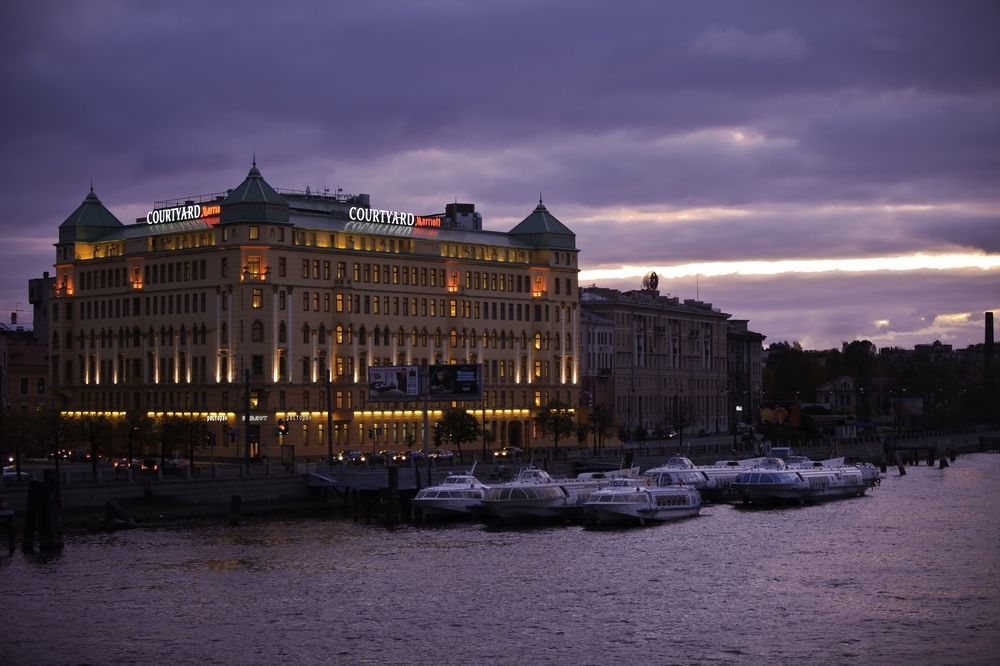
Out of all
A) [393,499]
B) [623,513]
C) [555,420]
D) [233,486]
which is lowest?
[623,513]

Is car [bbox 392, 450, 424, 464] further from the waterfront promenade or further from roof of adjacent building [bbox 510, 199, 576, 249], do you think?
roof of adjacent building [bbox 510, 199, 576, 249]

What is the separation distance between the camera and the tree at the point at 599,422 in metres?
170

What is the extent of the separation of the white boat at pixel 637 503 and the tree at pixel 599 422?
48923mm

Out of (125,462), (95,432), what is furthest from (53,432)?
(125,462)

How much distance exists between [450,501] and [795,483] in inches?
1184

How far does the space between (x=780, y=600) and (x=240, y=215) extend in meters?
84.6

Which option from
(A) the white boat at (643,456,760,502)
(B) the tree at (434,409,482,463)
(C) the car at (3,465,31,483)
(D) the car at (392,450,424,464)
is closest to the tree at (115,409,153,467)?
(C) the car at (3,465,31,483)

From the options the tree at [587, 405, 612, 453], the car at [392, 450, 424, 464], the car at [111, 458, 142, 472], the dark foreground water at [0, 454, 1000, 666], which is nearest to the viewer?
the dark foreground water at [0, 454, 1000, 666]

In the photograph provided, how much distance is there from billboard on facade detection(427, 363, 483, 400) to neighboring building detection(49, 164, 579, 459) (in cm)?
908

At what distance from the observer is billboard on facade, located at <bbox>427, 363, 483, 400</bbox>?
14625cm

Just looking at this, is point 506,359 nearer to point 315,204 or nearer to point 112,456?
point 315,204

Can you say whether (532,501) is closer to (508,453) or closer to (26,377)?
(508,453)

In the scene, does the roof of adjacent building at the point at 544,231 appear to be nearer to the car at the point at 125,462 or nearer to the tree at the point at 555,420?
the tree at the point at 555,420

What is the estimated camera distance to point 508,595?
3184 inches
